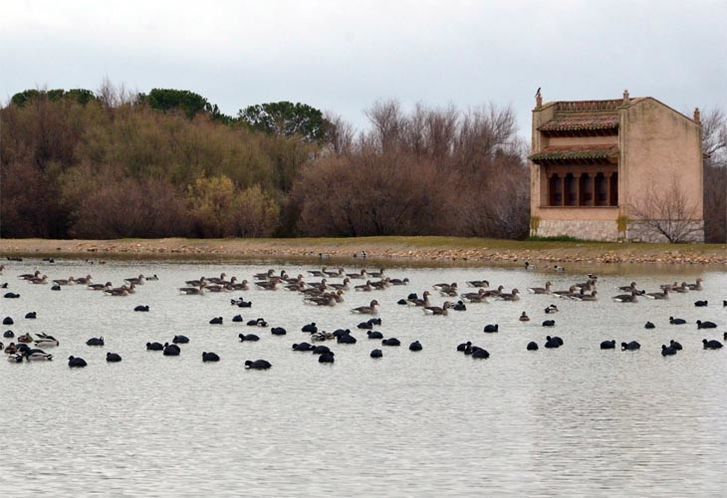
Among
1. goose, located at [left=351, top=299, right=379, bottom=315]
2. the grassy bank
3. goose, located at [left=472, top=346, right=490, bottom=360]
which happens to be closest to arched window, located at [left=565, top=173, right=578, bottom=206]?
the grassy bank

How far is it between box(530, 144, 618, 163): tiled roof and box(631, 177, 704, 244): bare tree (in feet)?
9.34

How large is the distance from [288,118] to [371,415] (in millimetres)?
112183

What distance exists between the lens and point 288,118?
135250mm

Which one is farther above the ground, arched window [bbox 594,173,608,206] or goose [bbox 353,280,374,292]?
arched window [bbox 594,173,608,206]

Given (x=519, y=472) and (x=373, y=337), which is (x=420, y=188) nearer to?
(x=373, y=337)

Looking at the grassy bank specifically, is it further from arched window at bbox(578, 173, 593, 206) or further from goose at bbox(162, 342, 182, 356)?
goose at bbox(162, 342, 182, 356)

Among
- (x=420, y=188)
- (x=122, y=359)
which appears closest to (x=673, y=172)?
(x=420, y=188)

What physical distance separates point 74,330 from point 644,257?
4024cm

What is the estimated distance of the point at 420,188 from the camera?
3610 inches

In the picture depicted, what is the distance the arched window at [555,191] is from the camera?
81.1 meters

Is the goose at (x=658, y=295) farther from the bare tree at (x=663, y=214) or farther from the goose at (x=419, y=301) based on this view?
the bare tree at (x=663, y=214)

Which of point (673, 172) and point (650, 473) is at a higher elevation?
point (673, 172)

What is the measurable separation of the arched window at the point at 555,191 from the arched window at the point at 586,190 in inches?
42.4

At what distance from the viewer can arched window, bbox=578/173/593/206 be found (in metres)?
80.8
